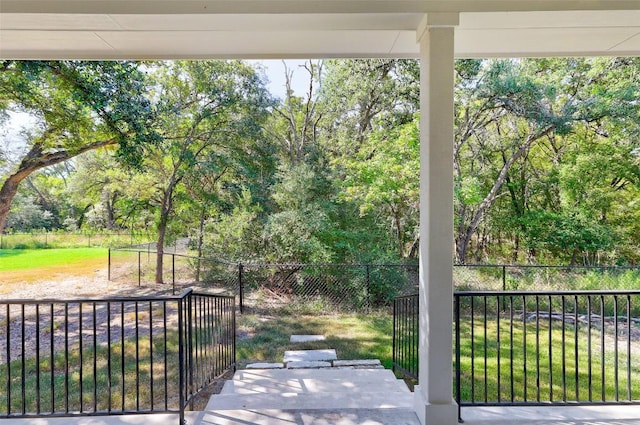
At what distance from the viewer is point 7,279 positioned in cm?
896

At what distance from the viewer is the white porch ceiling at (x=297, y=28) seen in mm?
2215

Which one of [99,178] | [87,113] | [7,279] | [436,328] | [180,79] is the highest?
[180,79]

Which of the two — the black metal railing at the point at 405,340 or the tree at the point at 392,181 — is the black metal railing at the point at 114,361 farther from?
the tree at the point at 392,181

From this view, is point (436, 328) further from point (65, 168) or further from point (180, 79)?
point (65, 168)

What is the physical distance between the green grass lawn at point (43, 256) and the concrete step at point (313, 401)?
9.36 meters

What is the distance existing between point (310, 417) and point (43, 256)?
11.8 m

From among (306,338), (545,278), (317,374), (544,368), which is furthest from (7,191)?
(545,278)

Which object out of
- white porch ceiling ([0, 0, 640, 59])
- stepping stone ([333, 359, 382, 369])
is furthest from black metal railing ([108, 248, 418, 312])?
white porch ceiling ([0, 0, 640, 59])

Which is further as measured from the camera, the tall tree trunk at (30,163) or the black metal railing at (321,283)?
the black metal railing at (321,283)

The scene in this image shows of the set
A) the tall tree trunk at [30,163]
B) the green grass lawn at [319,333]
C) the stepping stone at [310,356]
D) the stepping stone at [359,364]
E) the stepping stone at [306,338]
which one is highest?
the tall tree trunk at [30,163]

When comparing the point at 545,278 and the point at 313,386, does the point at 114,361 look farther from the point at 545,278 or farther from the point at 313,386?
the point at 545,278

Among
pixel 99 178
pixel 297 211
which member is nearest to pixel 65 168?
pixel 99 178

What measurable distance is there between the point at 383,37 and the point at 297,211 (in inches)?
210

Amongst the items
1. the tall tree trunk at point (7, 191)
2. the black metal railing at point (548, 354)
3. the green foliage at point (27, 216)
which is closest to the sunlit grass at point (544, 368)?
the black metal railing at point (548, 354)
